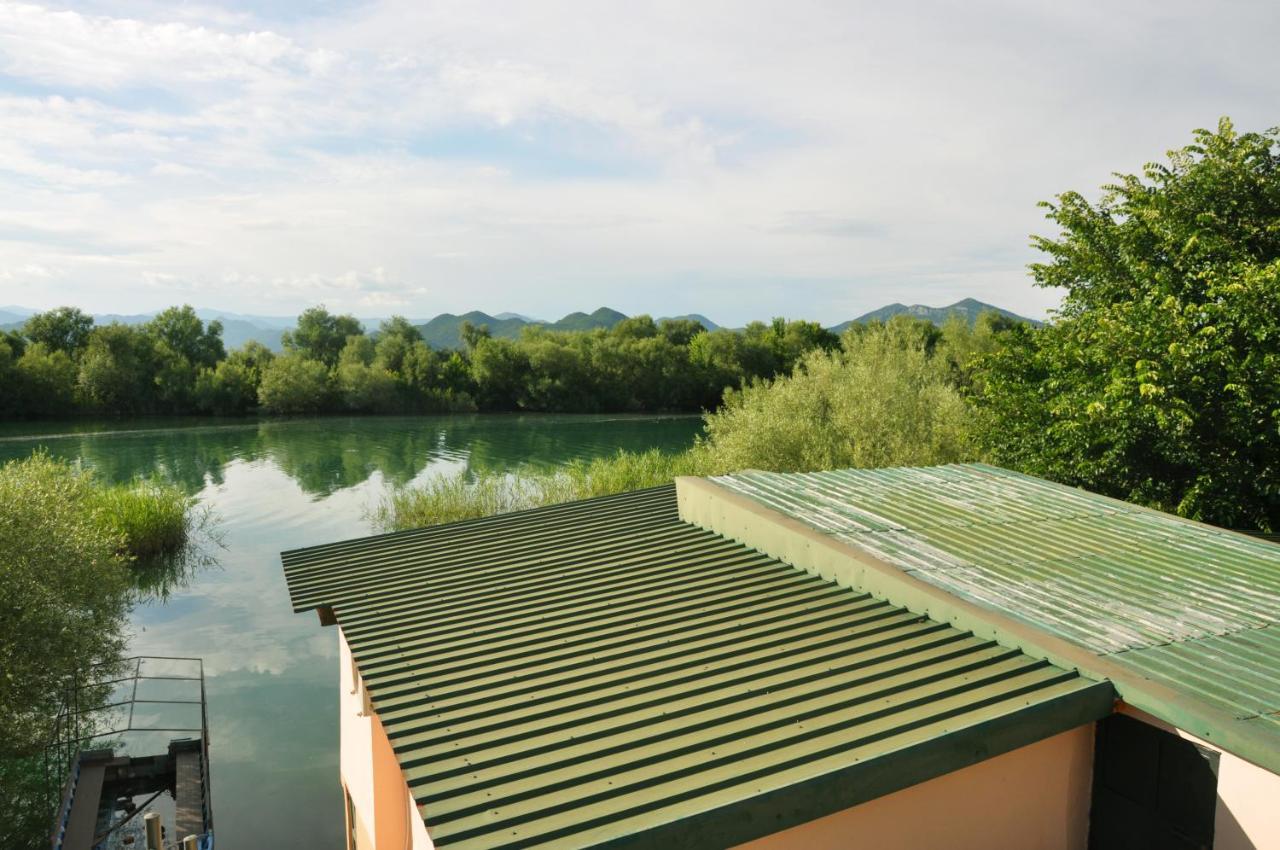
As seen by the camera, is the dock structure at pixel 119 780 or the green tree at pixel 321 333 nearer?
the dock structure at pixel 119 780

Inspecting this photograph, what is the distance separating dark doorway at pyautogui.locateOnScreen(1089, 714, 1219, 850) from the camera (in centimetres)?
477

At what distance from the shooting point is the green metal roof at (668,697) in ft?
13.0

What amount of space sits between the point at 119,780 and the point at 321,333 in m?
85.2

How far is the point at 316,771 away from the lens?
1362cm

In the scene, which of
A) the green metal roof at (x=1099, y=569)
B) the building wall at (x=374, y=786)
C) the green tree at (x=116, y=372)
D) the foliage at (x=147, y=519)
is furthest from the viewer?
the green tree at (x=116, y=372)

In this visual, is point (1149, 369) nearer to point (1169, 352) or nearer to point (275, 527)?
point (1169, 352)

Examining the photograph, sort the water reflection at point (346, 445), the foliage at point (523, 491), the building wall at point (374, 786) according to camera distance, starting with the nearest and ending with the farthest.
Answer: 1. the building wall at point (374, 786)
2. the foliage at point (523, 491)
3. the water reflection at point (346, 445)

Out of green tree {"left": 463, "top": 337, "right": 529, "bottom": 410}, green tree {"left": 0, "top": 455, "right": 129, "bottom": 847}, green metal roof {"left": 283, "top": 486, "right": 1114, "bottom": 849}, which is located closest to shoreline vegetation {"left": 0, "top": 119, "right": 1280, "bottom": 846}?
green tree {"left": 0, "top": 455, "right": 129, "bottom": 847}

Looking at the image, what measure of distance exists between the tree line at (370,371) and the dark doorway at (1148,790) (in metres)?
64.4

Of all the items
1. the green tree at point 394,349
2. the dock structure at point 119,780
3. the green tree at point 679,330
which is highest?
the green tree at point 679,330

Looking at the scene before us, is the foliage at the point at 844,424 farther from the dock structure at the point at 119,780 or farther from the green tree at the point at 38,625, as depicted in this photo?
the green tree at the point at 38,625

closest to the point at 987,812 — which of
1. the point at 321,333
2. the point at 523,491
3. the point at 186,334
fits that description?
the point at 523,491

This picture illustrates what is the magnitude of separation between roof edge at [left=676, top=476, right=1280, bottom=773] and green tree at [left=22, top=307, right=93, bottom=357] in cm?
7436

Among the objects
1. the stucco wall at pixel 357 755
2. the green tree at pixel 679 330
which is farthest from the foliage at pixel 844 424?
the green tree at pixel 679 330
